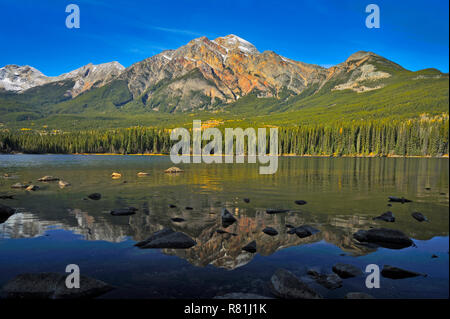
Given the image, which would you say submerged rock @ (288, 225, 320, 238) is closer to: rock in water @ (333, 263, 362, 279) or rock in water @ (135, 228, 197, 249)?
rock in water @ (333, 263, 362, 279)

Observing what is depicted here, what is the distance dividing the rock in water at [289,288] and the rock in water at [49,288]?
24.2ft

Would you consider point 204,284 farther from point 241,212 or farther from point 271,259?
point 241,212

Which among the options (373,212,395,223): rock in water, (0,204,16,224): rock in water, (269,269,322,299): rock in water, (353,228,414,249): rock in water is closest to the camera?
(269,269,322,299): rock in water

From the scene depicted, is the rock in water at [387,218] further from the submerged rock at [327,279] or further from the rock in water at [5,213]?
the rock in water at [5,213]

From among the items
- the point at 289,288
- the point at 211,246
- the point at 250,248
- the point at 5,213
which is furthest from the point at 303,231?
the point at 5,213

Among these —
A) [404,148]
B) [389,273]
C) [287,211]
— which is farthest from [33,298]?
[404,148]

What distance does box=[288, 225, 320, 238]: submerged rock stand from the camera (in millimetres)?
19969

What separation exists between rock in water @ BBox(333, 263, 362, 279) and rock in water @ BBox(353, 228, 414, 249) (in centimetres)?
532

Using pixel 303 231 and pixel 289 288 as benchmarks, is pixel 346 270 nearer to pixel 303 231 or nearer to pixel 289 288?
pixel 289 288

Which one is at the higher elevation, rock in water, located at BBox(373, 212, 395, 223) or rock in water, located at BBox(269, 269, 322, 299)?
rock in water, located at BBox(373, 212, 395, 223)

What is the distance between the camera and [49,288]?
11.3 m

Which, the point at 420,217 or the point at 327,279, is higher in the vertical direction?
the point at 420,217

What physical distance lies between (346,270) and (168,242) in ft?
35.1

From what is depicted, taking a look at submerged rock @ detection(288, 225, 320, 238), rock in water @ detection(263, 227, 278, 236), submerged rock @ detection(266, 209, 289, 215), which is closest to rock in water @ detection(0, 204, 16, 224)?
rock in water @ detection(263, 227, 278, 236)
